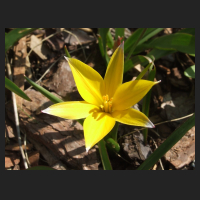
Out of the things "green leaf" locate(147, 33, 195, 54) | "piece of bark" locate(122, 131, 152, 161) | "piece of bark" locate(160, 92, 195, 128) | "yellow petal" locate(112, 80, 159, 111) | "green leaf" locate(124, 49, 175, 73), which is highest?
"green leaf" locate(147, 33, 195, 54)

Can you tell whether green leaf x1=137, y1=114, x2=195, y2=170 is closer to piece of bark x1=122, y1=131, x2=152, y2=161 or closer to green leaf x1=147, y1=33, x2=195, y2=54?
piece of bark x1=122, y1=131, x2=152, y2=161

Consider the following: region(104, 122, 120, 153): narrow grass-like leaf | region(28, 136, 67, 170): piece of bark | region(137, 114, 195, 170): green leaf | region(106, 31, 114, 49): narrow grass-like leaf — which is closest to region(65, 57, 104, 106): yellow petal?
region(104, 122, 120, 153): narrow grass-like leaf

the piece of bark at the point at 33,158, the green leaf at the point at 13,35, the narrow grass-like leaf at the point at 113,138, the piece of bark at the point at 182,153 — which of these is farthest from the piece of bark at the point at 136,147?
the green leaf at the point at 13,35

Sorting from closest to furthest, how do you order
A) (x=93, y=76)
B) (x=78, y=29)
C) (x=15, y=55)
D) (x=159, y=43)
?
(x=93, y=76), (x=159, y=43), (x=15, y=55), (x=78, y=29)

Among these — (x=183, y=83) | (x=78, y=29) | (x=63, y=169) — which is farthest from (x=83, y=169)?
(x=78, y=29)

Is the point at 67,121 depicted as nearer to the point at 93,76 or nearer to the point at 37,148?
the point at 37,148

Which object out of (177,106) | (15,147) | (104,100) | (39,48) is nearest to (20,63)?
(39,48)

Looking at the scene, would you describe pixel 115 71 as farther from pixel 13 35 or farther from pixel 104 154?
pixel 13 35
